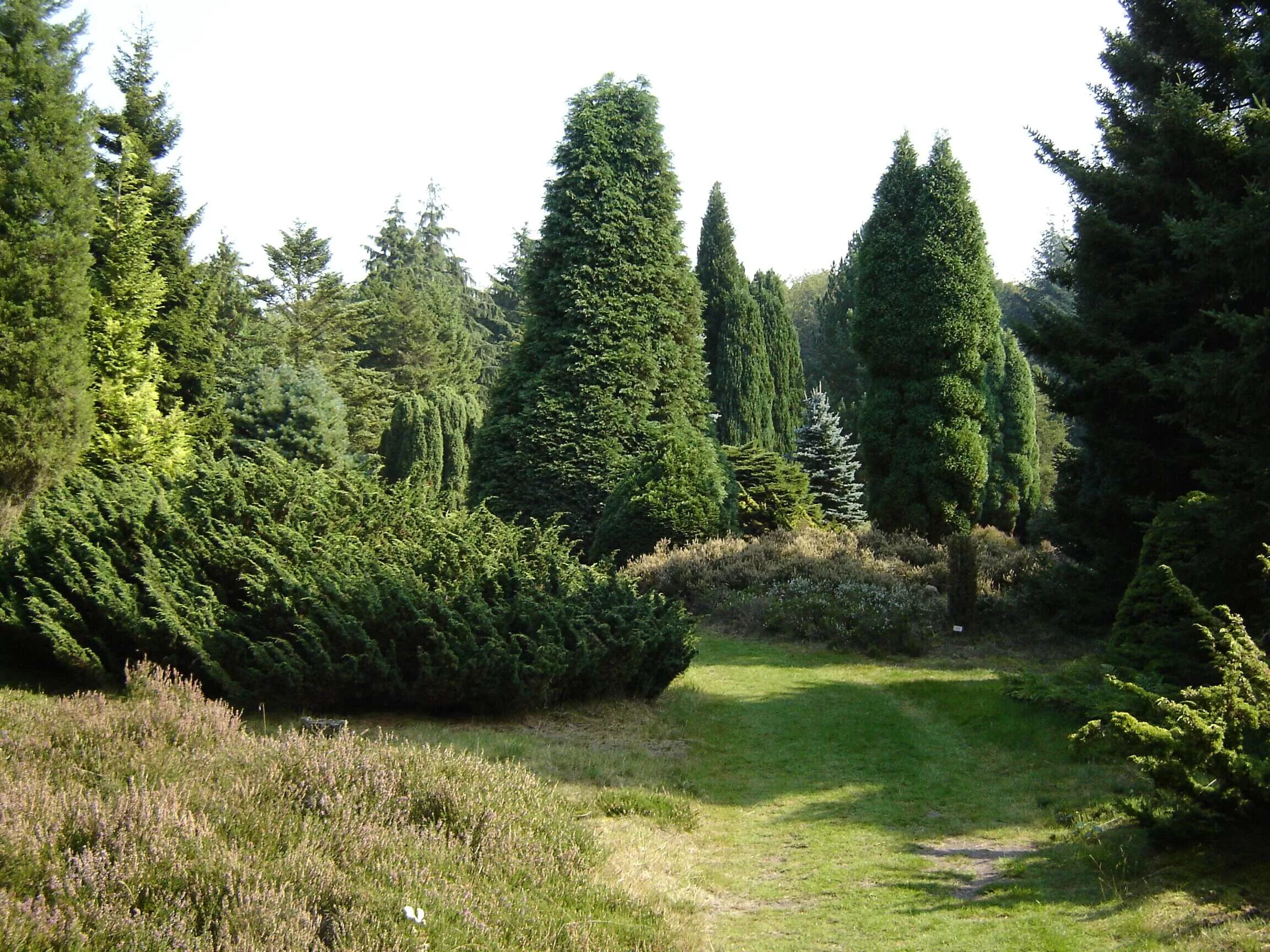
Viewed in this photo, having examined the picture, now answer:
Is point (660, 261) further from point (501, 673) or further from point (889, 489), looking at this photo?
point (501, 673)

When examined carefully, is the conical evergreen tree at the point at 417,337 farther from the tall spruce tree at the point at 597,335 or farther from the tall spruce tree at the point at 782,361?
the tall spruce tree at the point at 597,335

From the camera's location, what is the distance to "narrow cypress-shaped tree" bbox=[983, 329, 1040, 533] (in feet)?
89.0

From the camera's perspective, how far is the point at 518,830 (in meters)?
4.61

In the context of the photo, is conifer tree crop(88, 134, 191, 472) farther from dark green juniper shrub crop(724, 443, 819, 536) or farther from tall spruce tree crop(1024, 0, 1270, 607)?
tall spruce tree crop(1024, 0, 1270, 607)

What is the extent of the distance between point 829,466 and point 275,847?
19.9 meters

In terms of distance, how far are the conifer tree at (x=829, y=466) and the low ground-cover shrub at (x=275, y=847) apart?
1806cm

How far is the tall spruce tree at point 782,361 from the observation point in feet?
104

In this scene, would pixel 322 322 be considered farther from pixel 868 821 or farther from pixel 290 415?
pixel 868 821

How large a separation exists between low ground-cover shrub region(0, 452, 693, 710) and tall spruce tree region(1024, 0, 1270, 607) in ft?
16.0

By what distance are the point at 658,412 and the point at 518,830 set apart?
1321 cm

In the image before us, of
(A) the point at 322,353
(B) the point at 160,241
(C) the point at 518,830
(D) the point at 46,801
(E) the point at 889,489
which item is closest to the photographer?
(D) the point at 46,801

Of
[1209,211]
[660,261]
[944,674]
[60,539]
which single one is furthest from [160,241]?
[1209,211]

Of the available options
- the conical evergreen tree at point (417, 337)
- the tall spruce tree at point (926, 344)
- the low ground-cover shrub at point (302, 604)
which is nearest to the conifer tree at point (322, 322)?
the conical evergreen tree at point (417, 337)

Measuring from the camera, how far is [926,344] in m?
17.1
